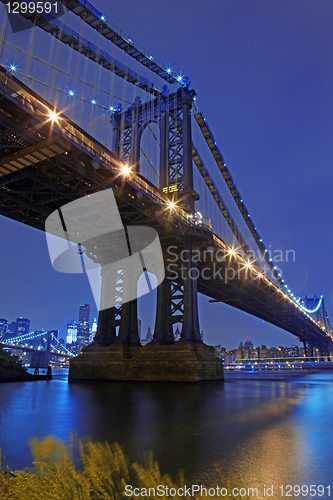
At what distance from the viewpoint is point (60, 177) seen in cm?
2494

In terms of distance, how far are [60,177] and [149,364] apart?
16961 mm

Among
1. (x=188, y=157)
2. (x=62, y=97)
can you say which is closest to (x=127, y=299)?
(x=188, y=157)

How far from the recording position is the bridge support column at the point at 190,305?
30472mm

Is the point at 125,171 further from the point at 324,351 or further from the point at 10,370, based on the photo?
the point at 324,351

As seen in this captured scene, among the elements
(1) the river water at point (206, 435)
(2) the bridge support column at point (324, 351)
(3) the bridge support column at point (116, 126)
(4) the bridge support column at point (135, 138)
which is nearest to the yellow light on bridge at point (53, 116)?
(1) the river water at point (206, 435)

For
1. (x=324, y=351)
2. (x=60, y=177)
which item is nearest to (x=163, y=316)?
(x=60, y=177)

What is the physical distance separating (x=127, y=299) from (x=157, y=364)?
732 cm

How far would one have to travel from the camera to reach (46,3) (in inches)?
959

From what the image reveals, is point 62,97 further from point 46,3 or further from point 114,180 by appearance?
point 114,180

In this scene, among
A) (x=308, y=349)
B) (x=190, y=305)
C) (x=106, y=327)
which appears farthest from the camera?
(x=308, y=349)

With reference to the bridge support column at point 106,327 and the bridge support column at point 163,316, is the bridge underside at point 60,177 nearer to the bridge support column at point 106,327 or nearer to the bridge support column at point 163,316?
the bridge support column at point 163,316

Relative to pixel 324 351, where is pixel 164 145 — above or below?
above

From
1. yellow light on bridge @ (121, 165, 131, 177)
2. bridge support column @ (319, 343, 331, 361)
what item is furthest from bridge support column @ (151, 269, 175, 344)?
bridge support column @ (319, 343, 331, 361)

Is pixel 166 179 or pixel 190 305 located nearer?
pixel 190 305
